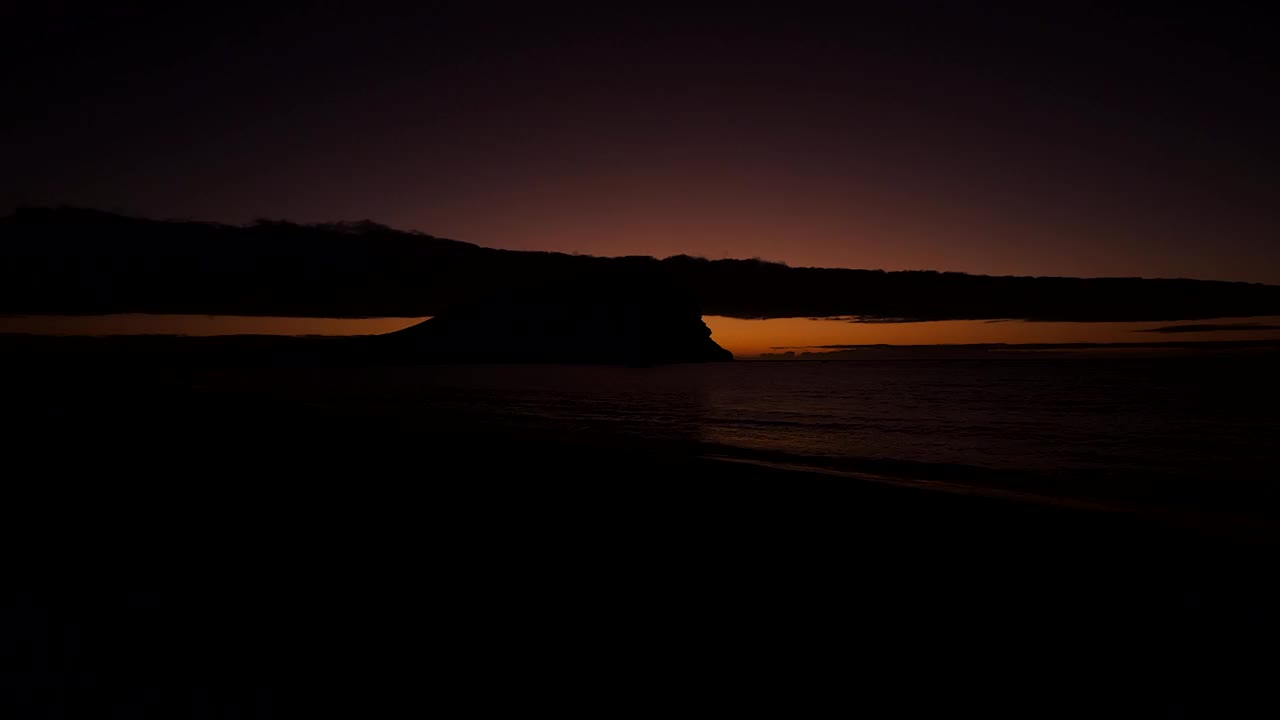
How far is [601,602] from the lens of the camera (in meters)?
6.30

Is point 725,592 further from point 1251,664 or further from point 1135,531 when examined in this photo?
point 1135,531

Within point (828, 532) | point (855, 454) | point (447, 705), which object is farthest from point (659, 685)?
point (855, 454)

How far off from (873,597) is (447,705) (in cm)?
442

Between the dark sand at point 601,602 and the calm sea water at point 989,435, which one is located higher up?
the dark sand at point 601,602

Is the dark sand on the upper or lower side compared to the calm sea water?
upper

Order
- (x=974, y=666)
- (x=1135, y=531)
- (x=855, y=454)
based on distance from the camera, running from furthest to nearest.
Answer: (x=855, y=454)
(x=1135, y=531)
(x=974, y=666)

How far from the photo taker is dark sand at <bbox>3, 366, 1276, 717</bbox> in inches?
179

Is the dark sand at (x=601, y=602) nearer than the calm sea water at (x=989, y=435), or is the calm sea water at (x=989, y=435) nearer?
the dark sand at (x=601, y=602)

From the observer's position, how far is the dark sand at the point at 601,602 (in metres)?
4.54

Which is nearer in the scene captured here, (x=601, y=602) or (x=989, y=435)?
(x=601, y=602)

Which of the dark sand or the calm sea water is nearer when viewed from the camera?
the dark sand

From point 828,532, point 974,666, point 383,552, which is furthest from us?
point 828,532

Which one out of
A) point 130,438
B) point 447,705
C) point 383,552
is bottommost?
point 130,438

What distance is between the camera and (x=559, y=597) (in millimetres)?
6410
